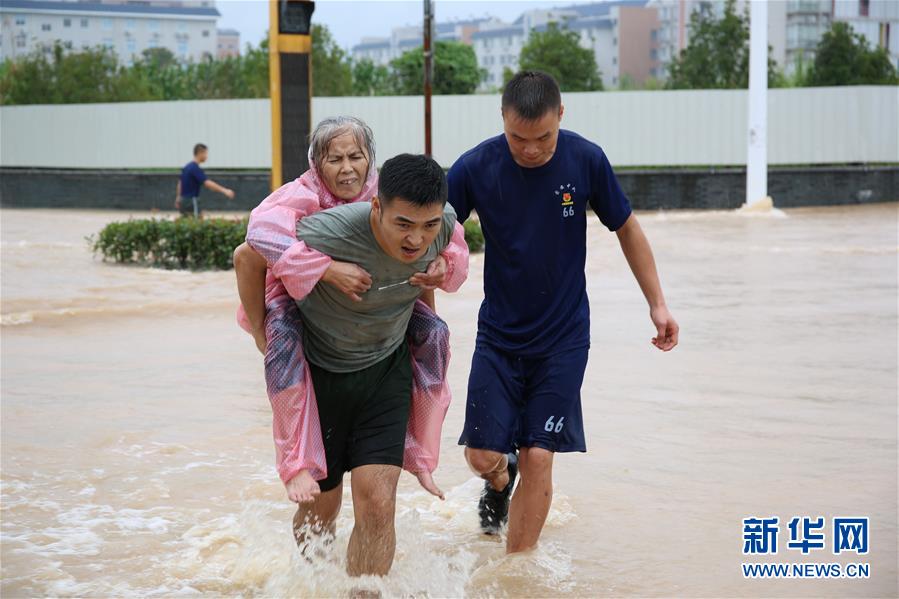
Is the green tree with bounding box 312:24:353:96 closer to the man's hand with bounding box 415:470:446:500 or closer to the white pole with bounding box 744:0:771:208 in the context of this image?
the white pole with bounding box 744:0:771:208

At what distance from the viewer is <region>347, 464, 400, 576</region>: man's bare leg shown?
13.4 ft

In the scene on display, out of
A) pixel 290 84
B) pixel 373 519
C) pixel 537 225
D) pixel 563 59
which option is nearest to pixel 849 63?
pixel 563 59

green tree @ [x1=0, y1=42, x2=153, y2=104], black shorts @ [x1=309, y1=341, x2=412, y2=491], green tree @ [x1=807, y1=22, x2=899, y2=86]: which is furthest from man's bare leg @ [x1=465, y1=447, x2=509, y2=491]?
green tree @ [x1=0, y1=42, x2=153, y2=104]

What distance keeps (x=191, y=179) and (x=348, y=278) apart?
A: 15823mm

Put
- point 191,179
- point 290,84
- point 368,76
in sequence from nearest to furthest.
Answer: point 290,84 → point 191,179 → point 368,76

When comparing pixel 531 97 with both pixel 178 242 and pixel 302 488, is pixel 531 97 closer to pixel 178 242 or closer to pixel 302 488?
pixel 302 488

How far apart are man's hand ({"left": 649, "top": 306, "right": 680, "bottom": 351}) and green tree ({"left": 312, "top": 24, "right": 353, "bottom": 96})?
26641 millimetres

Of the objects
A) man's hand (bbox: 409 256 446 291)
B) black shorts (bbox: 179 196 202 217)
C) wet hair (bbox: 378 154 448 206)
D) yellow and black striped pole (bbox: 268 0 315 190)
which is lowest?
man's hand (bbox: 409 256 446 291)

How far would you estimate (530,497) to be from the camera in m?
4.71

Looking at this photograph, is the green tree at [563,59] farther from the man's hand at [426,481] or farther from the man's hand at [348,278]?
the man's hand at [348,278]

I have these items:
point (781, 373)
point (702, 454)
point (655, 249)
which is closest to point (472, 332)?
point (781, 373)

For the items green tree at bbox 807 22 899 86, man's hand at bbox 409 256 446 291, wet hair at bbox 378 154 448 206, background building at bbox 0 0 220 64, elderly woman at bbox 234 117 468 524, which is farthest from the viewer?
background building at bbox 0 0 220 64

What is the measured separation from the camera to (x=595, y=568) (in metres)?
5.01

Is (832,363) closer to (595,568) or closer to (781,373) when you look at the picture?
(781,373)
